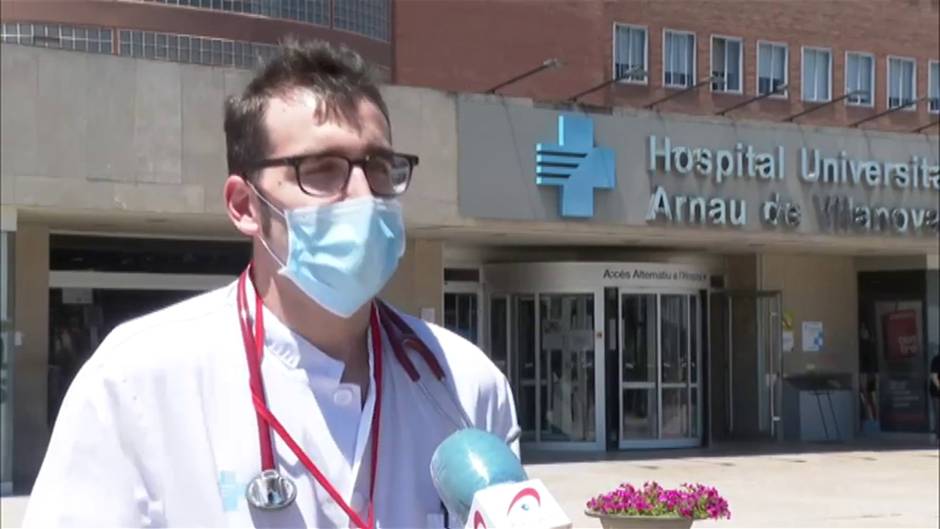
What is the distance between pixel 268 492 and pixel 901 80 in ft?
107

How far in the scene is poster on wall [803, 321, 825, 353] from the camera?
1071 inches

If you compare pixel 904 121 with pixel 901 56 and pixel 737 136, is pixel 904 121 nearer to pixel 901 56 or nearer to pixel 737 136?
pixel 901 56

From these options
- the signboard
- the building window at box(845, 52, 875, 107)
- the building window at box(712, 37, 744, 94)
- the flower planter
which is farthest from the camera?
the building window at box(845, 52, 875, 107)

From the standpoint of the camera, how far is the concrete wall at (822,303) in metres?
27.0

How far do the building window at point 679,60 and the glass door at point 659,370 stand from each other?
25.6 feet

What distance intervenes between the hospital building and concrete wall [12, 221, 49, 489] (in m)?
0.04

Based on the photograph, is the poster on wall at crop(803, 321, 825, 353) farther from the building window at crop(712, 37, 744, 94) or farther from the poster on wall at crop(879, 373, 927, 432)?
the building window at crop(712, 37, 744, 94)

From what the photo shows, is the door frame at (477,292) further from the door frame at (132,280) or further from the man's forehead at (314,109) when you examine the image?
the man's forehead at (314,109)

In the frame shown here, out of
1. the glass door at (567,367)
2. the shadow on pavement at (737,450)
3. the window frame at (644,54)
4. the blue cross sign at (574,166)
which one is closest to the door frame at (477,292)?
the glass door at (567,367)

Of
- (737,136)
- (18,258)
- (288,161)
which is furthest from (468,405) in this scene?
(737,136)

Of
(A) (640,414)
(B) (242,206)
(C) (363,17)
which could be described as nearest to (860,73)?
(A) (640,414)

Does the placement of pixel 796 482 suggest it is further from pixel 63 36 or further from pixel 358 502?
pixel 358 502

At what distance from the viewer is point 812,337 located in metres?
27.2

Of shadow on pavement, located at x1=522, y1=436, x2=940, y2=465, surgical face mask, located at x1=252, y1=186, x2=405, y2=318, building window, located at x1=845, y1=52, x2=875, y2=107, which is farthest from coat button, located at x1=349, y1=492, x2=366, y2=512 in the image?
building window, located at x1=845, y1=52, x2=875, y2=107
